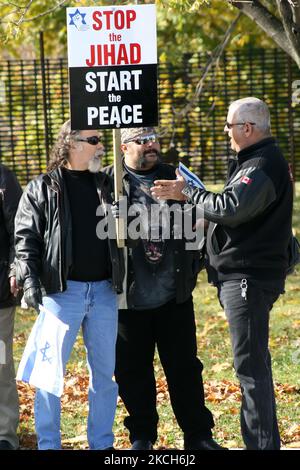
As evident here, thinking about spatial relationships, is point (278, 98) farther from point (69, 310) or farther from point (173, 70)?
point (69, 310)

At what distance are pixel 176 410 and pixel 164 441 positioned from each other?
0.49m

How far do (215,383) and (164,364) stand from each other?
Result: 195 centimetres

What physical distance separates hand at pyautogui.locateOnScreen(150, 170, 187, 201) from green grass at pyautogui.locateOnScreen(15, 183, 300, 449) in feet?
5.79

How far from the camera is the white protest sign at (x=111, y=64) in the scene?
6754mm

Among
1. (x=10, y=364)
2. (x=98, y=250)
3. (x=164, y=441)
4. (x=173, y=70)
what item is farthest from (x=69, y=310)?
(x=173, y=70)

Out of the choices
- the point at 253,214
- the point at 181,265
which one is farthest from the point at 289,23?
the point at 253,214

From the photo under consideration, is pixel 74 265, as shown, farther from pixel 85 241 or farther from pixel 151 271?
pixel 151 271

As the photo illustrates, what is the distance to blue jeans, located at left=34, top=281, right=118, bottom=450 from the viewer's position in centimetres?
655

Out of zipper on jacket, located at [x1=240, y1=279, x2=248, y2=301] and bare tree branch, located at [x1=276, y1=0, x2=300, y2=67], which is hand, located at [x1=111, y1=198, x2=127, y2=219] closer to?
zipper on jacket, located at [x1=240, y1=279, x2=248, y2=301]

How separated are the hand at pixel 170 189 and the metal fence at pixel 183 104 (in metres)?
11.3

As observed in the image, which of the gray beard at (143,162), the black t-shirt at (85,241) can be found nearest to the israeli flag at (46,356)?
the black t-shirt at (85,241)

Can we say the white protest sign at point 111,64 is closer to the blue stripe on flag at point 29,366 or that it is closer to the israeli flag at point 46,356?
the israeli flag at point 46,356

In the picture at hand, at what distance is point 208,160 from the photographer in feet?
60.8
